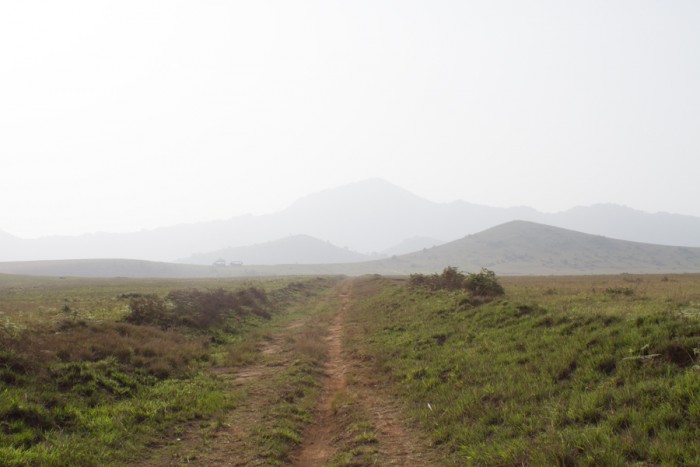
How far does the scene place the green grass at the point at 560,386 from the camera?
256 inches

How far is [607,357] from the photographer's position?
9.46 metres

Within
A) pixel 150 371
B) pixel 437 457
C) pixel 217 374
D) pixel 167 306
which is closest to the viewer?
pixel 437 457

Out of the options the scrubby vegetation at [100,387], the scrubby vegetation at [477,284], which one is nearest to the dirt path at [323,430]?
the scrubby vegetation at [100,387]

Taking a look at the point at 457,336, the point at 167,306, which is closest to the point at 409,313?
the point at 457,336

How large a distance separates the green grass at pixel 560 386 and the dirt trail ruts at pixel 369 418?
55 centimetres

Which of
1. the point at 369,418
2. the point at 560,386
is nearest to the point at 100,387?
the point at 369,418

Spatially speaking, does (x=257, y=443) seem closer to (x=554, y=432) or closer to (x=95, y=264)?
(x=554, y=432)

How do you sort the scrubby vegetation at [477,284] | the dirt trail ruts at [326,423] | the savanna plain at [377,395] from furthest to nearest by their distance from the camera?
the scrubby vegetation at [477,284], the dirt trail ruts at [326,423], the savanna plain at [377,395]

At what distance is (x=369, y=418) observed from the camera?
1059 centimetres

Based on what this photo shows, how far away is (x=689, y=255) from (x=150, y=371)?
24353 centimetres

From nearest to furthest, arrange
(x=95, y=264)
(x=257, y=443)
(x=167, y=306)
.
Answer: (x=257, y=443) → (x=167, y=306) → (x=95, y=264)

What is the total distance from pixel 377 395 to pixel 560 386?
5.51m

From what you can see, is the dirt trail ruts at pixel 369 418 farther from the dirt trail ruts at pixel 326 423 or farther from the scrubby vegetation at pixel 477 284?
the scrubby vegetation at pixel 477 284

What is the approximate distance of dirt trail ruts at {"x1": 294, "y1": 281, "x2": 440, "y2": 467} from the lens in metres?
A: 8.47
